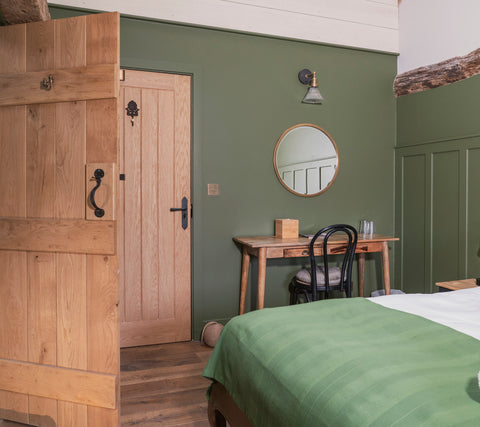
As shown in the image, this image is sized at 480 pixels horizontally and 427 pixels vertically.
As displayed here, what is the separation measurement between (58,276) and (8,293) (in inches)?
12.2

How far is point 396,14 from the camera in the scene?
4.00 metres

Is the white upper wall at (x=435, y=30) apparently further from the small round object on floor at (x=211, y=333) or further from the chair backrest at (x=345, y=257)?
the small round object on floor at (x=211, y=333)

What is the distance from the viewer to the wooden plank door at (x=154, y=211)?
3.26 m

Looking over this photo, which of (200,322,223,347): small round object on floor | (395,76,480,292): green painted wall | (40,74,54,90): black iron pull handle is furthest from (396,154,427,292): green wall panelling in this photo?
(40,74,54,90): black iron pull handle

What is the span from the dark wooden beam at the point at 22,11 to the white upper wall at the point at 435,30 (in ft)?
10.3

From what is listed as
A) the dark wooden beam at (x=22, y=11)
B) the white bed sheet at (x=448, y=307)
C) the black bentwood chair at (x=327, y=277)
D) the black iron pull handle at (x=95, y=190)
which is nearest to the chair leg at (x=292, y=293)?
the black bentwood chair at (x=327, y=277)

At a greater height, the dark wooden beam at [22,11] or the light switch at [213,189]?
the dark wooden beam at [22,11]

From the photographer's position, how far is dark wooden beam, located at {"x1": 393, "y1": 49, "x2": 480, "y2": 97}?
10.9ft

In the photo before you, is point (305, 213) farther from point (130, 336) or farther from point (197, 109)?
point (130, 336)

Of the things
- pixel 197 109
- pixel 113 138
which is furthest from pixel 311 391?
pixel 197 109

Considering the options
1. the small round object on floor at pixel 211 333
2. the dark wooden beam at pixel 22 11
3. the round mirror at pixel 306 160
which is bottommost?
the small round object on floor at pixel 211 333

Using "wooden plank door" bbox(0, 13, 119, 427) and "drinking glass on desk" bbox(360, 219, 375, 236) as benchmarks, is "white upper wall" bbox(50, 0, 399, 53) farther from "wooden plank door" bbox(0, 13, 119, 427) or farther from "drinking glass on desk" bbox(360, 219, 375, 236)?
"drinking glass on desk" bbox(360, 219, 375, 236)

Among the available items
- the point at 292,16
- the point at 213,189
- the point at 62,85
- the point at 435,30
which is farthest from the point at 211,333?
the point at 435,30

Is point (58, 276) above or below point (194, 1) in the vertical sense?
below
